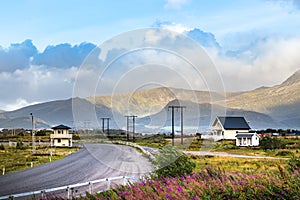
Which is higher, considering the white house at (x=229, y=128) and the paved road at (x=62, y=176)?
the white house at (x=229, y=128)

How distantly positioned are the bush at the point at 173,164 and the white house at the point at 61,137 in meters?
73.8

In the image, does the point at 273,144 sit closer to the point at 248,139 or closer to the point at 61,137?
the point at 248,139

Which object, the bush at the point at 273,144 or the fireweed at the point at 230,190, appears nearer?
the fireweed at the point at 230,190

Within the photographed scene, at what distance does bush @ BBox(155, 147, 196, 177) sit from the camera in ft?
59.2

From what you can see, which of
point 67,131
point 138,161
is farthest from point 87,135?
point 67,131

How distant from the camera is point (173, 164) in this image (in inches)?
721

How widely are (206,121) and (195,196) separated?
26.5ft

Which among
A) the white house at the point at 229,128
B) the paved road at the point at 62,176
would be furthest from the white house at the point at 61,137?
the paved road at the point at 62,176

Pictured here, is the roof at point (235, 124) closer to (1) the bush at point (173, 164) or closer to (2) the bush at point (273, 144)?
(2) the bush at point (273, 144)

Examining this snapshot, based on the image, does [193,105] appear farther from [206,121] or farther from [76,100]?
[76,100]

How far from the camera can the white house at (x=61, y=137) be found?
91.3 metres

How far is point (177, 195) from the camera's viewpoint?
11367mm

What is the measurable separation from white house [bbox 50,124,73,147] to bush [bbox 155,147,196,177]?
7382 centimetres

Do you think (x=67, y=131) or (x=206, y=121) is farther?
(x=67, y=131)
